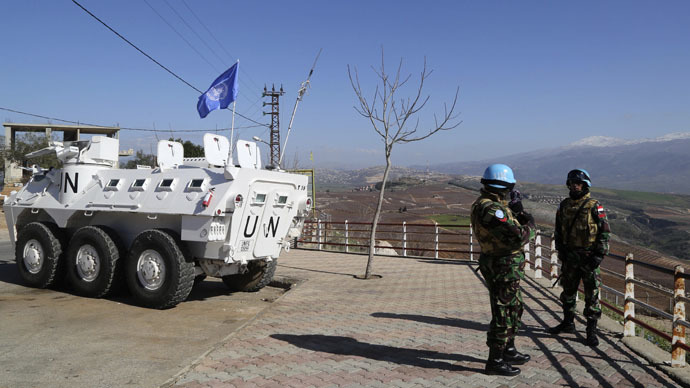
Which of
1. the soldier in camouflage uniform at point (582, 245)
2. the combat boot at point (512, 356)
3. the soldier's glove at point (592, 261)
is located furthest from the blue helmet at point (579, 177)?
the combat boot at point (512, 356)

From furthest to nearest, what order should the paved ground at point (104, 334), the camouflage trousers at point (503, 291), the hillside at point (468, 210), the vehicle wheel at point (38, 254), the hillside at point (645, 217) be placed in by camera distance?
1. the hillside at point (645, 217)
2. the hillside at point (468, 210)
3. the vehicle wheel at point (38, 254)
4. the paved ground at point (104, 334)
5. the camouflage trousers at point (503, 291)

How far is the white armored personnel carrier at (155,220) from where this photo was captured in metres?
7.65

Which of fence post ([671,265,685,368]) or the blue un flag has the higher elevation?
the blue un flag

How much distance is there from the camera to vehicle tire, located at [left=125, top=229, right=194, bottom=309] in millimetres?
7633

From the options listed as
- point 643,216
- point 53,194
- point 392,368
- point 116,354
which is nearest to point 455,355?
point 392,368

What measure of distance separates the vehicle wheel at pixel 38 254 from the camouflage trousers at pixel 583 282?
8.38 m

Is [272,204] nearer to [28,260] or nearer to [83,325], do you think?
[83,325]

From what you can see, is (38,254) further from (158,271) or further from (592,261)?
(592,261)

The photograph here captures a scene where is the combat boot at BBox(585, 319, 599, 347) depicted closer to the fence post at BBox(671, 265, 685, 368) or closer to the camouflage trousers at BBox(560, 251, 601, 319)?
the camouflage trousers at BBox(560, 251, 601, 319)

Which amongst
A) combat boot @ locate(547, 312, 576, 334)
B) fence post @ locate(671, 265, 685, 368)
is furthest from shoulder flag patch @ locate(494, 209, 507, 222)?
combat boot @ locate(547, 312, 576, 334)

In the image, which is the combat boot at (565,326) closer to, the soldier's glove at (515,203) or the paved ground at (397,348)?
the paved ground at (397,348)

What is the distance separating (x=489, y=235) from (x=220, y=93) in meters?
6.55

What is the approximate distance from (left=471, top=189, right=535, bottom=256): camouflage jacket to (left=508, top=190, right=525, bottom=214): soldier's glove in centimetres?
19

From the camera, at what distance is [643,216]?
6956 cm
